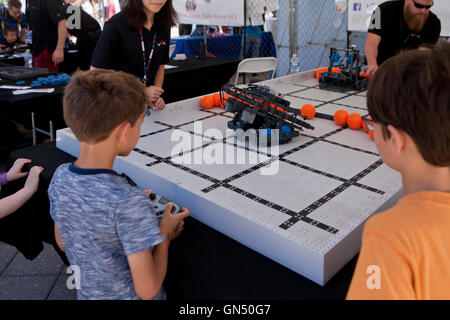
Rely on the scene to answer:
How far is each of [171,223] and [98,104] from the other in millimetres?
337

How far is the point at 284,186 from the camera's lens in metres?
1.20

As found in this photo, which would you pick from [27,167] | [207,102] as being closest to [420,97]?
[27,167]

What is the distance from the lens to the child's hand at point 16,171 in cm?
141

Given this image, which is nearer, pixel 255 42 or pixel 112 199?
pixel 112 199

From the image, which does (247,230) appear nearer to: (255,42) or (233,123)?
(233,123)

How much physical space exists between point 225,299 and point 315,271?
21 cm

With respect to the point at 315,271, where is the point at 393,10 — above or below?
above

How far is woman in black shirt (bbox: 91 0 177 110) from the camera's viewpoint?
6.13 ft

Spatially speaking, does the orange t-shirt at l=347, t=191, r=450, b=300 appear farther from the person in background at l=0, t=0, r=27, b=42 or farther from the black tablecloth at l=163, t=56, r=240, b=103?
the person in background at l=0, t=0, r=27, b=42

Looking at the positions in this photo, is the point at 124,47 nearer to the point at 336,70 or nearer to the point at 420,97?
the point at 336,70

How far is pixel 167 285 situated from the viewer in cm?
99

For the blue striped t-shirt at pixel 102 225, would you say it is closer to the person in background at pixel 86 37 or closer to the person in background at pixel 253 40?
the person in background at pixel 86 37

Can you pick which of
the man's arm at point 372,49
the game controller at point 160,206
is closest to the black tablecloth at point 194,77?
the man's arm at point 372,49
